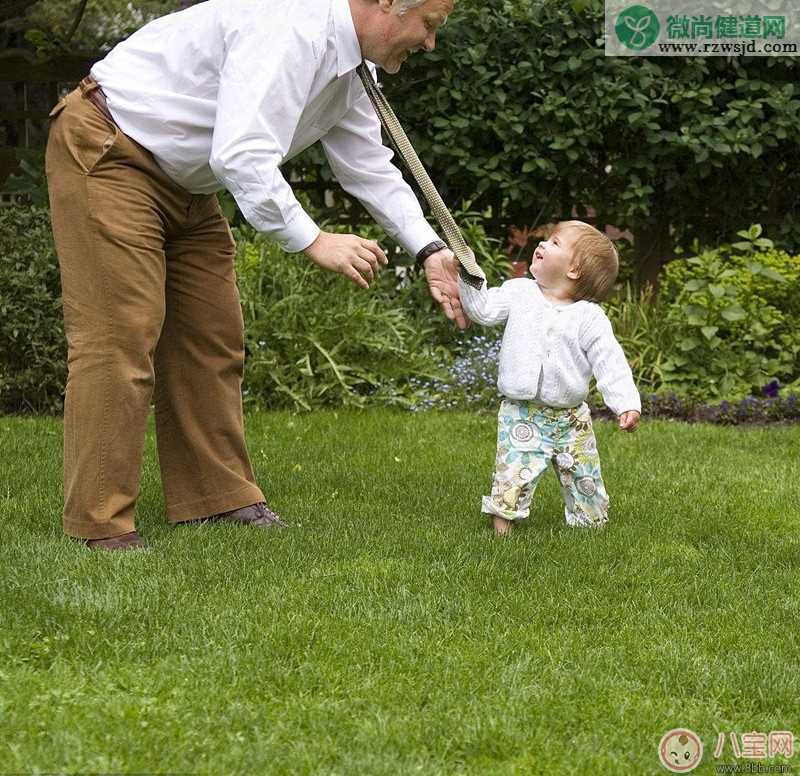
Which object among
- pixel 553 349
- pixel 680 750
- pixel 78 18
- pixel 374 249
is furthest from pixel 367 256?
pixel 78 18

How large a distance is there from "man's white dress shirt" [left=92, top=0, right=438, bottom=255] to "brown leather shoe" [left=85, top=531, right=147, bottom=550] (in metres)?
1.03

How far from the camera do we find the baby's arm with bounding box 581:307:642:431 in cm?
418

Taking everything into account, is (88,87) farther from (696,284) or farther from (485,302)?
(696,284)

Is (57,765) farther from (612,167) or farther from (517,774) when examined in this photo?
(612,167)

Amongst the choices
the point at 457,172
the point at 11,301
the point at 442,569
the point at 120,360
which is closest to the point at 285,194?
the point at 120,360

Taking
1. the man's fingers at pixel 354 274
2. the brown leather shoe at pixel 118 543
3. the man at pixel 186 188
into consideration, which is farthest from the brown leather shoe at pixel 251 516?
the man's fingers at pixel 354 274

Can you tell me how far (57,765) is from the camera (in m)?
2.44

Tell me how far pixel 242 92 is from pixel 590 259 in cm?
133

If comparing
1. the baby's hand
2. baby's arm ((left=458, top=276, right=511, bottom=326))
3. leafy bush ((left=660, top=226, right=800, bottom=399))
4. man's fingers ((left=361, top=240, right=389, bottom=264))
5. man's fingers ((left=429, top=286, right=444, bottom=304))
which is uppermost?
man's fingers ((left=361, top=240, right=389, bottom=264))

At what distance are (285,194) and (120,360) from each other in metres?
0.74

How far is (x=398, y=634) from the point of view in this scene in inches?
126

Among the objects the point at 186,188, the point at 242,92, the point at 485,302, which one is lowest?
the point at 485,302

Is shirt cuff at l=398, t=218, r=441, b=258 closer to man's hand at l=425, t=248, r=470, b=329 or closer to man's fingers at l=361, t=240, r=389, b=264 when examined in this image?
man's hand at l=425, t=248, r=470, b=329
